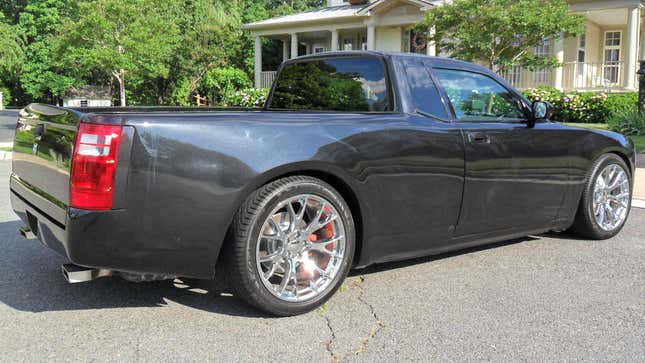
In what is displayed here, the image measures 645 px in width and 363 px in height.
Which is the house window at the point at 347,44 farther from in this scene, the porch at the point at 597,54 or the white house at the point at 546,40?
the porch at the point at 597,54

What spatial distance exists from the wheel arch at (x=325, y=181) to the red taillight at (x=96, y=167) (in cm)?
67

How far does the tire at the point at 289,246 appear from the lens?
3.29m

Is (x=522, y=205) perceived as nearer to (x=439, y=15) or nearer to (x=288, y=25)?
(x=439, y=15)

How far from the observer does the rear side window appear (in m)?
4.21

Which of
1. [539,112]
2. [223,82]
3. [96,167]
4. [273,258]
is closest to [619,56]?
[223,82]

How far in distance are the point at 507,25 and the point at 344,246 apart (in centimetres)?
1504

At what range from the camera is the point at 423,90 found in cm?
421

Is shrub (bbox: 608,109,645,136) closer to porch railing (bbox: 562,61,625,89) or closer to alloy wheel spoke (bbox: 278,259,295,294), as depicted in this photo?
porch railing (bbox: 562,61,625,89)

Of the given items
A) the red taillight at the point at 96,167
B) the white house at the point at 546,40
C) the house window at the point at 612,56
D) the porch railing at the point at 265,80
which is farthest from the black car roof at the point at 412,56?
the porch railing at the point at 265,80

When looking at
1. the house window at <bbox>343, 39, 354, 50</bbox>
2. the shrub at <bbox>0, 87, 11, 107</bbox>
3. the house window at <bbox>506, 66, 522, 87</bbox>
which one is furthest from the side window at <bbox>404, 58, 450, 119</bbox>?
the shrub at <bbox>0, 87, 11, 107</bbox>

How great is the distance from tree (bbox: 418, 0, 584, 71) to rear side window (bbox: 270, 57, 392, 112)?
13063 millimetres

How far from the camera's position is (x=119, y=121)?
2.97 metres

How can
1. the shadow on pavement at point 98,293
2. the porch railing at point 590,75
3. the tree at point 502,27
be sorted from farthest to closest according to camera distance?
the porch railing at point 590,75 < the tree at point 502,27 < the shadow on pavement at point 98,293

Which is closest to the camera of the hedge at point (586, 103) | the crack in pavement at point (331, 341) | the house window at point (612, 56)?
the crack in pavement at point (331, 341)
